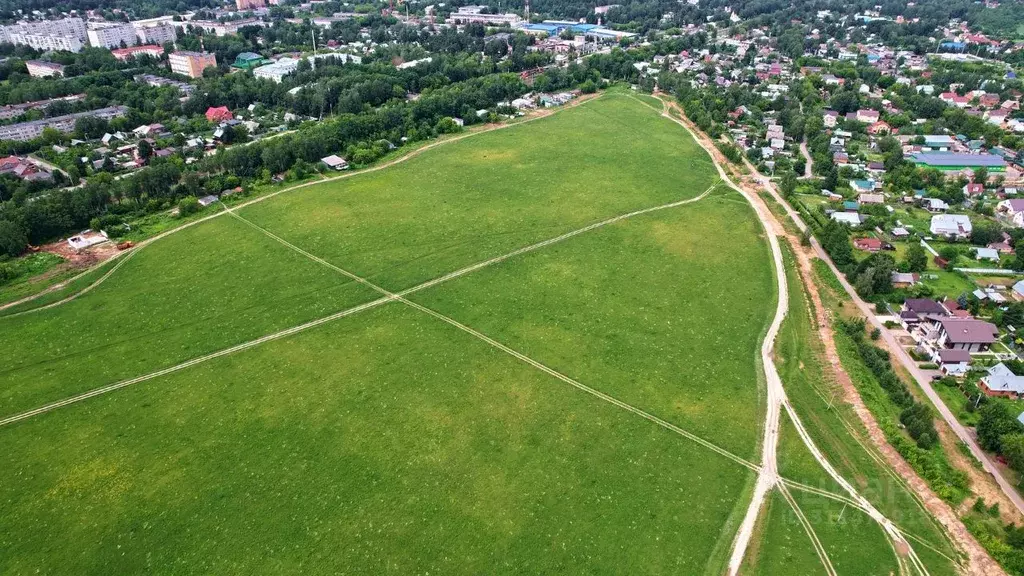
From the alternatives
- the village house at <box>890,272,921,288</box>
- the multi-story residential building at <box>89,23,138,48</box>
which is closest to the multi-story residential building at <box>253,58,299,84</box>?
the multi-story residential building at <box>89,23,138,48</box>

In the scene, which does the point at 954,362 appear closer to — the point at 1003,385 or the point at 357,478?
the point at 1003,385

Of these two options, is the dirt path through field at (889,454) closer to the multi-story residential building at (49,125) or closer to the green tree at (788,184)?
the green tree at (788,184)

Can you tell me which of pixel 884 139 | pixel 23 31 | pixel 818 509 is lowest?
pixel 818 509

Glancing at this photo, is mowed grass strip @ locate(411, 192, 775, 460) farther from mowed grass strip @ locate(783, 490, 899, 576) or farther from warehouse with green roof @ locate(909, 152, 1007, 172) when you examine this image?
warehouse with green roof @ locate(909, 152, 1007, 172)

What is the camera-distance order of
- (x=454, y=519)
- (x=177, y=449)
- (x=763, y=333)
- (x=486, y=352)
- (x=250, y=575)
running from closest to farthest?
(x=250, y=575) → (x=454, y=519) → (x=177, y=449) → (x=486, y=352) → (x=763, y=333)

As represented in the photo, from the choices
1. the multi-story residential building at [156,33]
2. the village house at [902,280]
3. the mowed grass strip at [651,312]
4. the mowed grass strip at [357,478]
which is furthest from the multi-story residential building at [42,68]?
the village house at [902,280]

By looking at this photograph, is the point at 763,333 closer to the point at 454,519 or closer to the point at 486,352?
the point at 486,352

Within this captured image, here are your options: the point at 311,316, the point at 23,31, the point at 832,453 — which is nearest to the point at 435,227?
the point at 311,316
